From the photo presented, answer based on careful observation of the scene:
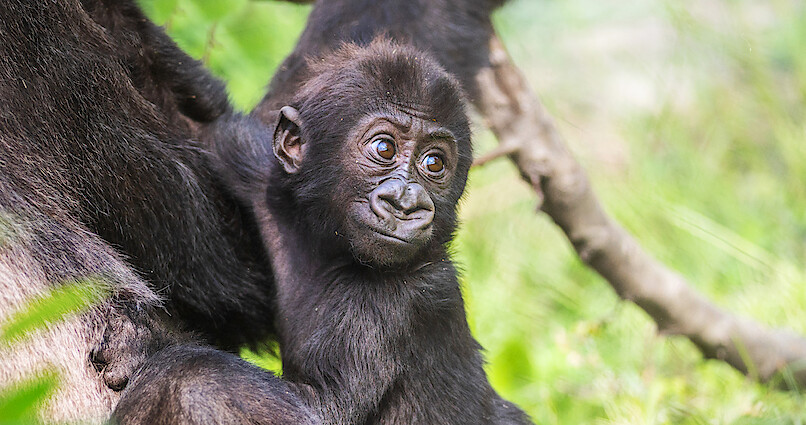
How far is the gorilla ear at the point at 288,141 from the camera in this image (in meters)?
3.11

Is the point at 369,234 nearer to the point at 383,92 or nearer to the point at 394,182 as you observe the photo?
the point at 394,182

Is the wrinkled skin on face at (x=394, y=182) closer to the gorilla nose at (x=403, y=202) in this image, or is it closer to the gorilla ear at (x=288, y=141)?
the gorilla nose at (x=403, y=202)

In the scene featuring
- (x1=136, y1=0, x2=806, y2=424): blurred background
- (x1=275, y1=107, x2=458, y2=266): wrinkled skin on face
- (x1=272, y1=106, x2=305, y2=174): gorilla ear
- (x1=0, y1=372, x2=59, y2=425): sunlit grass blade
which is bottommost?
(x1=136, y1=0, x2=806, y2=424): blurred background

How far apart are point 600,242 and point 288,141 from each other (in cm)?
207

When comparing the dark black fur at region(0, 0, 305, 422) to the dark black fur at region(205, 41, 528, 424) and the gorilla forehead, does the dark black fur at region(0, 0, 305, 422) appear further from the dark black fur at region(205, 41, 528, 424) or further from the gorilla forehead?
the gorilla forehead

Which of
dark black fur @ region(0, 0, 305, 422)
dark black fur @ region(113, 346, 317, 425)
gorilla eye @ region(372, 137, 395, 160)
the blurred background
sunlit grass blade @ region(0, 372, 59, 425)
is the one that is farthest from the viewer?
the blurred background

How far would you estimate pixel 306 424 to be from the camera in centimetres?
260

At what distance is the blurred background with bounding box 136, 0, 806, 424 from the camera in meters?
4.78

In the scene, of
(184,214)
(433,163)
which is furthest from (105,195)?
(433,163)

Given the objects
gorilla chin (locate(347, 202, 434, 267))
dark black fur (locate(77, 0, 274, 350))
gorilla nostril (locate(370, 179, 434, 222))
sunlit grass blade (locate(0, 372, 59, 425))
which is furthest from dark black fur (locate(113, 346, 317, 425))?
sunlit grass blade (locate(0, 372, 59, 425))

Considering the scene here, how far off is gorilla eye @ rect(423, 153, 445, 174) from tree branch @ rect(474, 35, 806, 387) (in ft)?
3.49

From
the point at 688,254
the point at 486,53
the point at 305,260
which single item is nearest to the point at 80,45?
the point at 305,260

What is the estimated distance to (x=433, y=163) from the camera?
298 centimetres

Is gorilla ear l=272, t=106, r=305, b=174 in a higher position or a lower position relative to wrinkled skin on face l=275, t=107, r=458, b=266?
lower
